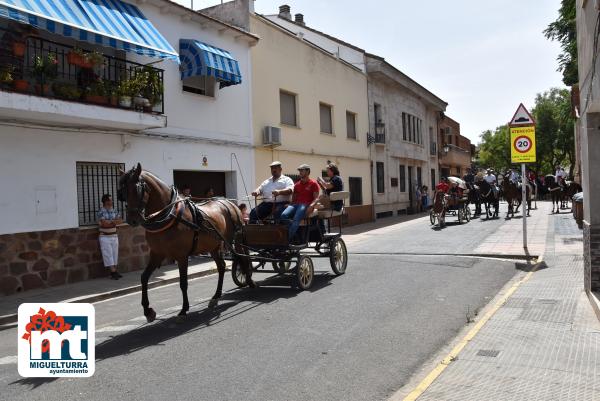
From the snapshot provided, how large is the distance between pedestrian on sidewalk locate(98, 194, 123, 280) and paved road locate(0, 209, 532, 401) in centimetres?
168

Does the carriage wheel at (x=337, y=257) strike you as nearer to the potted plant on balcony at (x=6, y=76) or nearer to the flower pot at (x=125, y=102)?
the flower pot at (x=125, y=102)

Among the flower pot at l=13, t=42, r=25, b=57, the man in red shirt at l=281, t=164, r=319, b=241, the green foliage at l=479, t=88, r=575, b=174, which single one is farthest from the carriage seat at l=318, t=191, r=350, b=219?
the green foliage at l=479, t=88, r=575, b=174

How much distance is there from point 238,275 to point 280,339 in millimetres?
3456

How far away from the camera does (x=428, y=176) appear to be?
35.5m

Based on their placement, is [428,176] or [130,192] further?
[428,176]

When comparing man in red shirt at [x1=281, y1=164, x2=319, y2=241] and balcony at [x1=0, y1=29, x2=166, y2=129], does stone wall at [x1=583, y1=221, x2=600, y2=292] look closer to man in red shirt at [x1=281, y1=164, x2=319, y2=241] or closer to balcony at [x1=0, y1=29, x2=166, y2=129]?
man in red shirt at [x1=281, y1=164, x2=319, y2=241]

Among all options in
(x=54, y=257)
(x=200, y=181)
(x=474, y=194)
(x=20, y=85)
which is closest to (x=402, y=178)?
(x=474, y=194)

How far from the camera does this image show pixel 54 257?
10531 millimetres

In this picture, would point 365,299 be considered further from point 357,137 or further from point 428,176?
point 428,176

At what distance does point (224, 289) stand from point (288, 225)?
1749mm

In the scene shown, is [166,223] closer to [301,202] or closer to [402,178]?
[301,202]

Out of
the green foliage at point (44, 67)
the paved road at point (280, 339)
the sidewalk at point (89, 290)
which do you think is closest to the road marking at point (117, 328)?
the paved road at point (280, 339)

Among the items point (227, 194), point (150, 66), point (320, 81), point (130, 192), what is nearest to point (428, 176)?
point (320, 81)

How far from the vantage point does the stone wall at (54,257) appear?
9.73 meters
